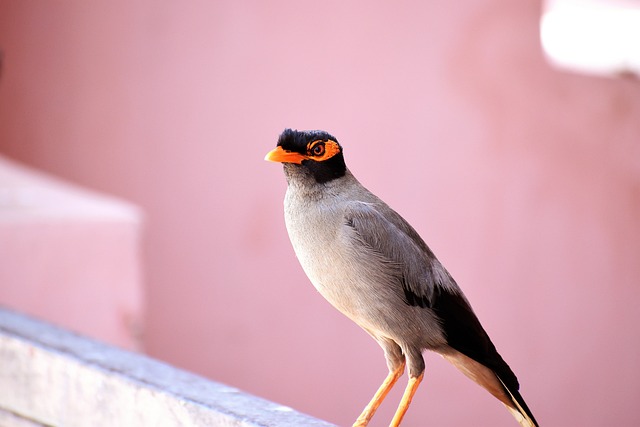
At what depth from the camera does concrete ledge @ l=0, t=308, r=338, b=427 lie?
1.32m

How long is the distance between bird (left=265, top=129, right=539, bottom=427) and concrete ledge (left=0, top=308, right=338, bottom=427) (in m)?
0.27

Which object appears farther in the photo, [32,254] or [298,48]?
[298,48]

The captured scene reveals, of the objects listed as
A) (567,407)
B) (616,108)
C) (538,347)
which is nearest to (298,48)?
(616,108)

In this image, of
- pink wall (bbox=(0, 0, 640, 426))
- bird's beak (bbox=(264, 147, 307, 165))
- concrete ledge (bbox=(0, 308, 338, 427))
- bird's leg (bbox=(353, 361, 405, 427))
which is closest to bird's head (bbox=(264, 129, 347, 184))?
bird's beak (bbox=(264, 147, 307, 165))

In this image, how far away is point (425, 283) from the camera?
1083mm

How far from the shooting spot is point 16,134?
4.18m

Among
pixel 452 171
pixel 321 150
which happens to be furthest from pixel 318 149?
pixel 452 171

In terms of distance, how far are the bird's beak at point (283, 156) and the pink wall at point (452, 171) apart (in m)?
2.39

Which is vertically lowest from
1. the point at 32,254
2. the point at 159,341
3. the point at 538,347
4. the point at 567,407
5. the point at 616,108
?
the point at 159,341

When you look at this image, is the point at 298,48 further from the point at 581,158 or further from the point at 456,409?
the point at 456,409

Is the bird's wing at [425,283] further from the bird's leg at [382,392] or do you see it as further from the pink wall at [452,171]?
the pink wall at [452,171]

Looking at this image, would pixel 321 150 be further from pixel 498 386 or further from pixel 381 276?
pixel 498 386

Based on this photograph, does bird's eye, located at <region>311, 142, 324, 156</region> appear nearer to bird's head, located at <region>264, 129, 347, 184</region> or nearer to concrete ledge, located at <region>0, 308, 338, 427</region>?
bird's head, located at <region>264, 129, 347, 184</region>

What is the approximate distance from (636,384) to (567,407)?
304 millimetres
